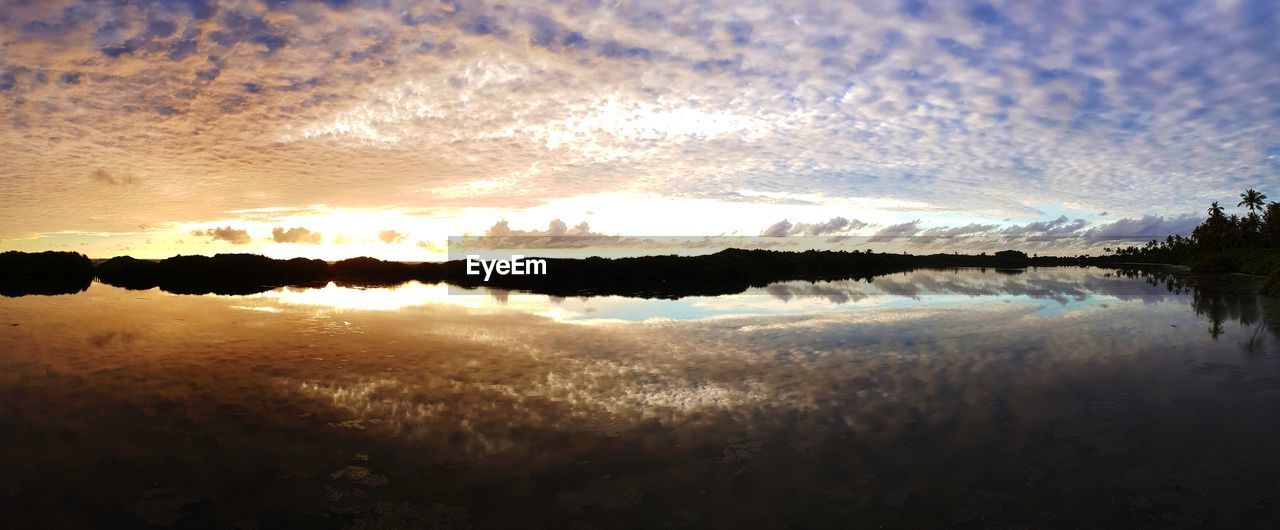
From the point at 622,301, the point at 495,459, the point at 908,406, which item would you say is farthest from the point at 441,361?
the point at 622,301

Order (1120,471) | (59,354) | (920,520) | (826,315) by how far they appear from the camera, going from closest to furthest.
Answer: (920,520)
(1120,471)
(59,354)
(826,315)

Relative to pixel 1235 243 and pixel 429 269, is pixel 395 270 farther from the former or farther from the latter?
pixel 1235 243

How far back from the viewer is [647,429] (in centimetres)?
1069

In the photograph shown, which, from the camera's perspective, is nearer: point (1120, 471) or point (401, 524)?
point (401, 524)

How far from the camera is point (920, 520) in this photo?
7.28 m

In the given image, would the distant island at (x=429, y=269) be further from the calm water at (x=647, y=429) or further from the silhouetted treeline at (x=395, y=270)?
the calm water at (x=647, y=429)

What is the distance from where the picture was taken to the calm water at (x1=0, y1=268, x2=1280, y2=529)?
25.4ft

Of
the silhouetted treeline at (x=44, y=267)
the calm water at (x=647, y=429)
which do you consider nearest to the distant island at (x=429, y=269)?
the silhouetted treeline at (x=44, y=267)

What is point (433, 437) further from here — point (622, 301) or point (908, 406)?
point (622, 301)

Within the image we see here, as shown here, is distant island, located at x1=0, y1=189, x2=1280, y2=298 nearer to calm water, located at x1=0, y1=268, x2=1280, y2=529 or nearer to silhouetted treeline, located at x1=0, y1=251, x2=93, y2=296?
silhouetted treeline, located at x1=0, y1=251, x2=93, y2=296

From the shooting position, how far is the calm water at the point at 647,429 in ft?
25.4

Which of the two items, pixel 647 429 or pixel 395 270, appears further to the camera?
pixel 395 270

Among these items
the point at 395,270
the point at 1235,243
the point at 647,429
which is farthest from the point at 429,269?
the point at 1235,243

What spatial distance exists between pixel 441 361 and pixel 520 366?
2396 mm
